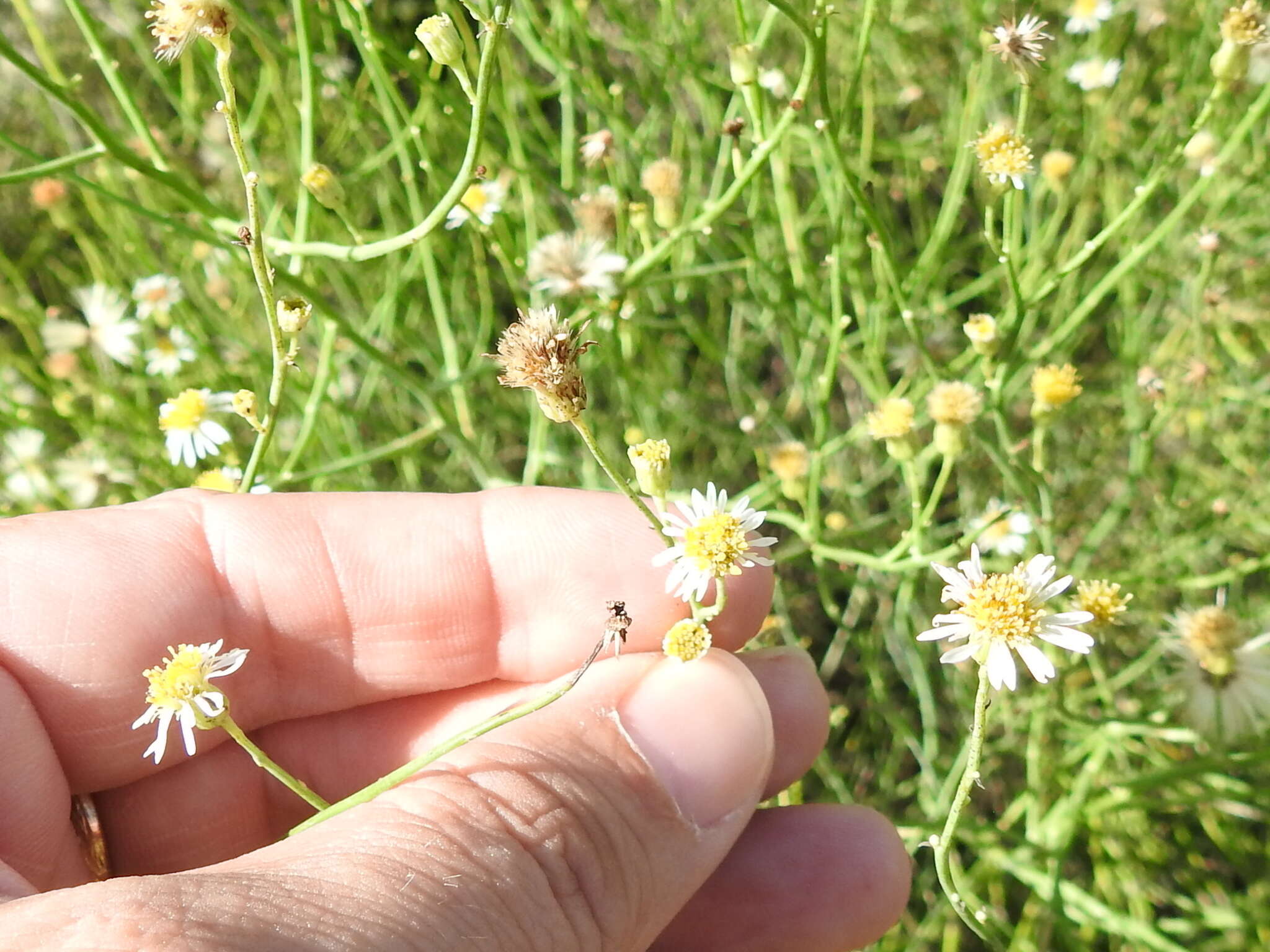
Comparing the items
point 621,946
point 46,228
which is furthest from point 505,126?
point 46,228

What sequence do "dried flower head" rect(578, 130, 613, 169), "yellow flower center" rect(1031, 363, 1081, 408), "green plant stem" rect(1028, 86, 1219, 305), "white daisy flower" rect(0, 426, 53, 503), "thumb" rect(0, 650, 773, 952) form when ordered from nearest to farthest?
"thumb" rect(0, 650, 773, 952) → "green plant stem" rect(1028, 86, 1219, 305) → "yellow flower center" rect(1031, 363, 1081, 408) → "dried flower head" rect(578, 130, 613, 169) → "white daisy flower" rect(0, 426, 53, 503)

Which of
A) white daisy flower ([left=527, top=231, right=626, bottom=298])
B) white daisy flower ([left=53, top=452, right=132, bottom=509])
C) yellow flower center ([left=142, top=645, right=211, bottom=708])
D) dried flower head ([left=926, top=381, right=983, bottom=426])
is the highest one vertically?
white daisy flower ([left=527, top=231, right=626, bottom=298])

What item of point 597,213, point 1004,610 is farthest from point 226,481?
point 1004,610

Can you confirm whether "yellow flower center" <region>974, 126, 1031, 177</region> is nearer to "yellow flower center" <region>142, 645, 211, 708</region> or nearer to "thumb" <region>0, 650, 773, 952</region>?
"thumb" <region>0, 650, 773, 952</region>

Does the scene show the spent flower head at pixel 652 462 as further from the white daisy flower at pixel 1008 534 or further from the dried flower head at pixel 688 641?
the white daisy flower at pixel 1008 534

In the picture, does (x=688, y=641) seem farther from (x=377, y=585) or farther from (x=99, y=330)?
(x=99, y=330)

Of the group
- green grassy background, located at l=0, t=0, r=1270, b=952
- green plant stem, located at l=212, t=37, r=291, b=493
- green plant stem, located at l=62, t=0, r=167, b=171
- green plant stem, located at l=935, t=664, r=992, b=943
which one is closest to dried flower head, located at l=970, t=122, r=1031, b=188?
green grassy background, located at l=0, t=0, r=1270, b=952

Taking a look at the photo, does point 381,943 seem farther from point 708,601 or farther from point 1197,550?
point 1197,550
